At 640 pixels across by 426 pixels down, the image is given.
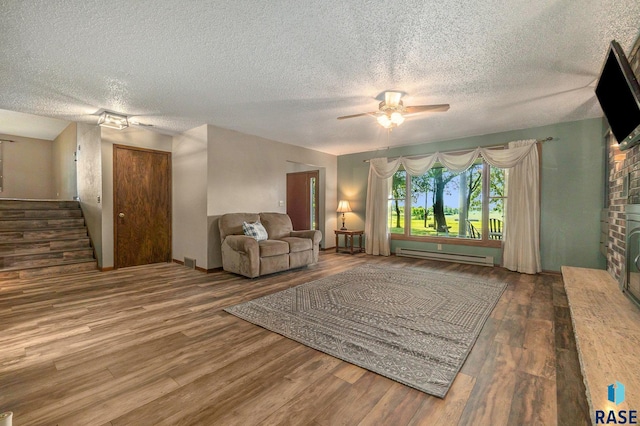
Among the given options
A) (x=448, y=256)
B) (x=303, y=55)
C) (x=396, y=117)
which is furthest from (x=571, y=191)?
(x=303, y=55)

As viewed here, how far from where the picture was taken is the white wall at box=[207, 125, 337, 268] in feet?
15.2

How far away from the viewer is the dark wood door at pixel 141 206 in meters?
4.84

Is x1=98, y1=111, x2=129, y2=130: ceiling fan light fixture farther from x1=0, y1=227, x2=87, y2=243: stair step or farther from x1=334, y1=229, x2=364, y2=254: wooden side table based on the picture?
x1=334, y1=229, x2=364, y2=254: wooden side table

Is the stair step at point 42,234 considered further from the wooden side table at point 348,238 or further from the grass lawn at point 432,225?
the grass lawn at point 432,225

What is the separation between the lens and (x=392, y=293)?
346 cm

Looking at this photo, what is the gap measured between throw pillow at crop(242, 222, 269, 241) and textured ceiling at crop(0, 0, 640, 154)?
1.77 metres

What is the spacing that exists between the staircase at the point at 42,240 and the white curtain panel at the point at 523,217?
736 cm

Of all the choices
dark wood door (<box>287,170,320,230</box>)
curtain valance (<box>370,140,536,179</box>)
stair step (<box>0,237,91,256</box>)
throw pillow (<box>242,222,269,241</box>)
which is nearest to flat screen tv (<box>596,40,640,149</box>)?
curtain valance (<box>370,140,536,179</box>)

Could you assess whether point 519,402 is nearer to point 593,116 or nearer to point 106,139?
point 593,116

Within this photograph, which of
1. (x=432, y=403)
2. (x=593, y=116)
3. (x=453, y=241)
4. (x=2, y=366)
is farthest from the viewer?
(x=453, y=241)

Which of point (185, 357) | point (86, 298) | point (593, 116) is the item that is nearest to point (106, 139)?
point (86, 298)

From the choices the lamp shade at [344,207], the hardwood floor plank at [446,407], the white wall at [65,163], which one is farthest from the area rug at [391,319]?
the white wall at [65,163]

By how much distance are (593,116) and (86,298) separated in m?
7.45

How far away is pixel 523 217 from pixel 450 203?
4.21ft
